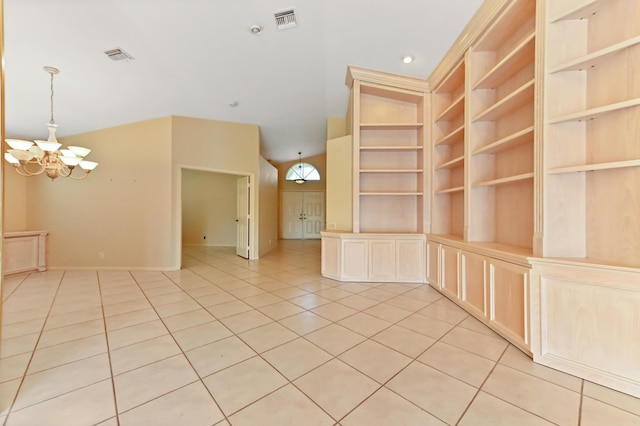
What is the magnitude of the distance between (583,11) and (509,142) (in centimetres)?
100

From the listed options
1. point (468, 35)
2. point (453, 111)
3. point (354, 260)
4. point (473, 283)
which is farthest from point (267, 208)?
point (468, 35)

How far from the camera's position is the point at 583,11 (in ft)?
6.04

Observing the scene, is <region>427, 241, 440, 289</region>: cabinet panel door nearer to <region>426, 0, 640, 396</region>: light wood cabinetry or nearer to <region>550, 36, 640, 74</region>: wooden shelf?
<region>426, 0, 640, 396</region>: light wood cabinetry

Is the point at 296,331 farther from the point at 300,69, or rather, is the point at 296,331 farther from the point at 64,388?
the point at 300,69

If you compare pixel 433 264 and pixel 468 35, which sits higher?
pixel 468 35

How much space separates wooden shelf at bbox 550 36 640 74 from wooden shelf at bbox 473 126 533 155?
1.46 feet

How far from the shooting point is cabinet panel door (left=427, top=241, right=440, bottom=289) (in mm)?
3447

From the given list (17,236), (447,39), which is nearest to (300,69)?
(447,39)

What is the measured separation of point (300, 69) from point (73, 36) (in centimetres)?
265

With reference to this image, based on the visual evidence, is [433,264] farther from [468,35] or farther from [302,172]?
[302,172]

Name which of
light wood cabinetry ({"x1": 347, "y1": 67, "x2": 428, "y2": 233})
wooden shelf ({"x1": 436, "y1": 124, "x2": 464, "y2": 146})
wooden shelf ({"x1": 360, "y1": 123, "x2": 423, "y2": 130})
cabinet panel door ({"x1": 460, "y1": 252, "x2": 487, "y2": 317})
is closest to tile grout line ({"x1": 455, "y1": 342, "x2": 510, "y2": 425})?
cabinet panel door ({"x1": 460, "y1": 252, "x2": 487, "y2": 317})

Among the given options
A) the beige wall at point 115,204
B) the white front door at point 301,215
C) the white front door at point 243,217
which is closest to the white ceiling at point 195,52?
the beige wall at point 115,204

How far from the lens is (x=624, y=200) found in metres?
1.72

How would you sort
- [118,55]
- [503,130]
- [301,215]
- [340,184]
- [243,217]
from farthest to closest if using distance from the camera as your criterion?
[301,215] → [243,217] → [340,184] → [118,55] → [503,130]
